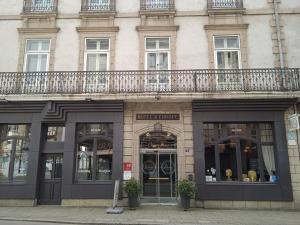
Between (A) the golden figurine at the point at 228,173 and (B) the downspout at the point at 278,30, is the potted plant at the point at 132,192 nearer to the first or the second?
(A) the golden figurine at the point at 228,173

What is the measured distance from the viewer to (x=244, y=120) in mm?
12430

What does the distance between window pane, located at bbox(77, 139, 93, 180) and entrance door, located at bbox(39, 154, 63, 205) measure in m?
0.85

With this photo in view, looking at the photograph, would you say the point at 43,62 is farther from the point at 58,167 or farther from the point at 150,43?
the point at 150,43

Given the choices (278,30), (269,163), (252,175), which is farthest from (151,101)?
(278,30)

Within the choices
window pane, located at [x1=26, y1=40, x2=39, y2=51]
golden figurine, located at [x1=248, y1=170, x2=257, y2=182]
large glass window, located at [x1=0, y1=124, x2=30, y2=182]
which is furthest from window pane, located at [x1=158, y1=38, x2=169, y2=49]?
large glass window, located at [x1=0, y1=124, x2=30, y2=182]

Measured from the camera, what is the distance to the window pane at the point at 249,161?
12.3m

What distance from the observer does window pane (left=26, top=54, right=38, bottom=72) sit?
534 inches

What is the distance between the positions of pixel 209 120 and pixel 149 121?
249 centimetres

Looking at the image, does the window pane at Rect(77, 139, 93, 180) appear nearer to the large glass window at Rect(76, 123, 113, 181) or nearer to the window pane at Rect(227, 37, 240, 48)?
the large glass window at Rect(76, 123, 113, 181)

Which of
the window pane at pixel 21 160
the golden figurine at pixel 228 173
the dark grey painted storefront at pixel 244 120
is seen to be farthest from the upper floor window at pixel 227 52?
the window pane at pixel 21 160

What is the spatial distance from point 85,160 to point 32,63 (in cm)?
502

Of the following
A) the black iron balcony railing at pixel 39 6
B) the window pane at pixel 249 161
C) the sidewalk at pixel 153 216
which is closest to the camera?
the sidewalk at pixel 153 216

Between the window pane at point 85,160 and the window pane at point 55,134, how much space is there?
946 mm

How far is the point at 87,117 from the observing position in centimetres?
1276
